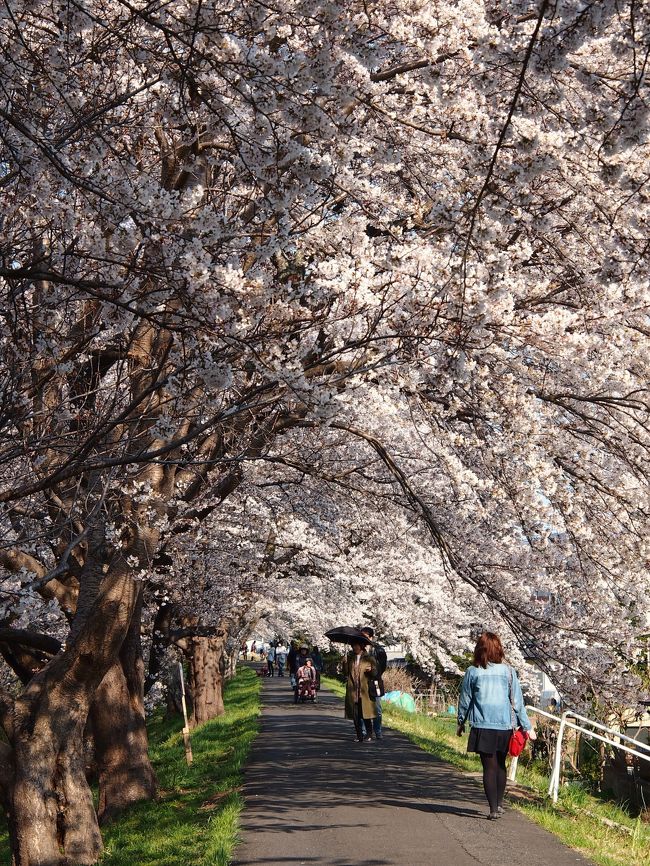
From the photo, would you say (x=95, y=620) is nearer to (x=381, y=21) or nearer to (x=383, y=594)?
(x=381, y=21)

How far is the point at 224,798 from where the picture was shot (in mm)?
10586

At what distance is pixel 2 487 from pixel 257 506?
6071mm

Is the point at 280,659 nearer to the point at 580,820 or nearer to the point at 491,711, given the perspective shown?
the point at 580,820

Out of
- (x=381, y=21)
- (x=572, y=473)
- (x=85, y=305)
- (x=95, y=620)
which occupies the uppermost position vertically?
(x=381, y=21)

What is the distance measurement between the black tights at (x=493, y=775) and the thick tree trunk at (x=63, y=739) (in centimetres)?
357

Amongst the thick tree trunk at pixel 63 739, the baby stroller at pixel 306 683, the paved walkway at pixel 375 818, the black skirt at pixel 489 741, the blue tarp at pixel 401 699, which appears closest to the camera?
the paved walkway at pixel 375 818

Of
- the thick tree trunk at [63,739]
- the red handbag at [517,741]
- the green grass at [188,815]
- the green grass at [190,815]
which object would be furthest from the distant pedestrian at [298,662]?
the red handbag at [517,741]

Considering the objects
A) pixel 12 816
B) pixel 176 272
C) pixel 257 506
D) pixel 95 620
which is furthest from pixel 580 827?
pixel 257 506

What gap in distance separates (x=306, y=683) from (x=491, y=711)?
22.6m

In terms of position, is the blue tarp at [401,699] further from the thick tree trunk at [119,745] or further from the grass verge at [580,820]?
the thick tree trunk at [119,745]

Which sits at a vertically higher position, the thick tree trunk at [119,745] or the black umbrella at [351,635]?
the black umbrella at [351,635]

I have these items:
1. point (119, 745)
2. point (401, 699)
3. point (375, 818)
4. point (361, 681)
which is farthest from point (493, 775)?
point (401, 699)

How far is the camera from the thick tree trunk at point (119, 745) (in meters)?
11.7

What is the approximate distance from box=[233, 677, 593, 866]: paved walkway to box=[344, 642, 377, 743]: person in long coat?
2.37 ft
